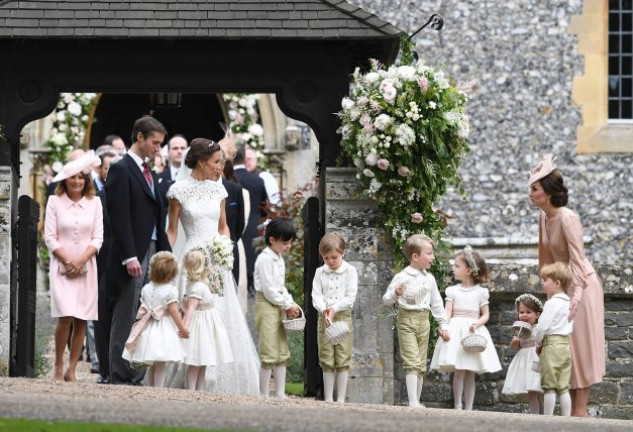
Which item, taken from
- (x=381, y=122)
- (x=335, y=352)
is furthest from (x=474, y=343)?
(x=381, y=122)

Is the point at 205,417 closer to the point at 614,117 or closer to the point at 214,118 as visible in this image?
the point at 614,117

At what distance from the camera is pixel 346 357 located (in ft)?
40.6

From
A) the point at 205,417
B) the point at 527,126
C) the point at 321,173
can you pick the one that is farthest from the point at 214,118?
the point at 205,417

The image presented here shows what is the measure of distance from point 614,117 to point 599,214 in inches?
52.1

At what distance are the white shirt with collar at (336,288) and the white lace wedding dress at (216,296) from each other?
2.32ft

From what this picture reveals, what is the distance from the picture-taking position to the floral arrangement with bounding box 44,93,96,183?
21.8m

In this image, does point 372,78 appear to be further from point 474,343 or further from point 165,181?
point 165,181

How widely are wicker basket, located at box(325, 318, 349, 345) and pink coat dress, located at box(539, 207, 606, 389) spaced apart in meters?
1.56

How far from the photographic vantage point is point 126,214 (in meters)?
12.9

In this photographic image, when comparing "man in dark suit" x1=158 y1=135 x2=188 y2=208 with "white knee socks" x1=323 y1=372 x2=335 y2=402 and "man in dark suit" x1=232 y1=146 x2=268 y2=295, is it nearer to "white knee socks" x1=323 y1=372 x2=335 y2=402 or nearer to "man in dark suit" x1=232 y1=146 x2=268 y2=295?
"man in dark suit" x1=232 y1=146 x2=268 y2=295

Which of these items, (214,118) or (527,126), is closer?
(527,126)

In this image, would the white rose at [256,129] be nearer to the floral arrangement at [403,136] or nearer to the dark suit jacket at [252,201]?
the dark suit jacket at [252,201]

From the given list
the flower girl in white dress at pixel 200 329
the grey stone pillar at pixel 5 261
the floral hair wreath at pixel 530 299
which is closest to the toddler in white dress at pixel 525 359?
the floral hair wreath at pixel 530 299

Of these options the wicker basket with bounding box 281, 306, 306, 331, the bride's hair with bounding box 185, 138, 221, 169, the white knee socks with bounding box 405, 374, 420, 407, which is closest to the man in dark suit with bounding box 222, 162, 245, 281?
the bride's hair with bounding box 185, 138, 221, 169
